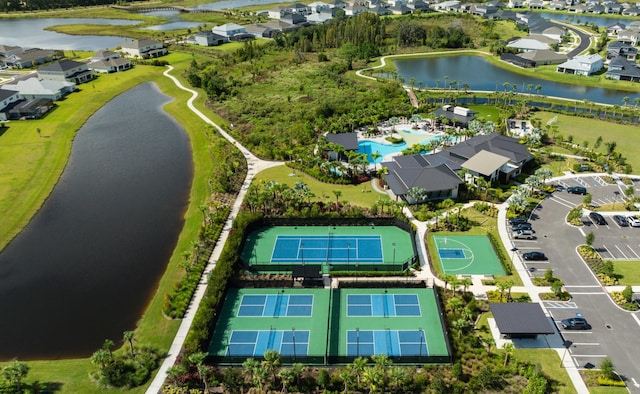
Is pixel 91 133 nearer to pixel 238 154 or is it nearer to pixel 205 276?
pixel 238 154

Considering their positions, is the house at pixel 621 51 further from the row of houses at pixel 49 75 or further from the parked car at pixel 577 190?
the row of houses at pixel 49 75

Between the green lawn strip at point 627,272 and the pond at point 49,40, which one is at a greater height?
the pond at point 49,40

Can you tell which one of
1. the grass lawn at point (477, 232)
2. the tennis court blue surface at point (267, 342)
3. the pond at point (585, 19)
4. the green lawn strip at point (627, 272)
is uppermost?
the pond at point (585, 19)

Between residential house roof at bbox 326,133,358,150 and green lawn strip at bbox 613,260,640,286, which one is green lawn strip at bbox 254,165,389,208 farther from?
green lawn strip at bbox 613,260,640,286

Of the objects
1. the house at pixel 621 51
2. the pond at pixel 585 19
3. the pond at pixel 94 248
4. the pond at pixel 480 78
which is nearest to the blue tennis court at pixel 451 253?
the pond at pixel 94 248

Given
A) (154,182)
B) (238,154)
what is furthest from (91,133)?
(238,154)

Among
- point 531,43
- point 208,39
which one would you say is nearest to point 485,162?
point 531,43

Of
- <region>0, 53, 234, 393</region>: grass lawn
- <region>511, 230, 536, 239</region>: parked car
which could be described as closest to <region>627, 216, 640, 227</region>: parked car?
<region>511, 230, 536, 239</region>: parked car
